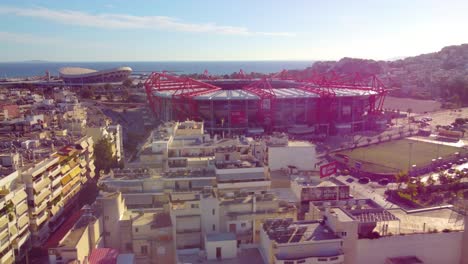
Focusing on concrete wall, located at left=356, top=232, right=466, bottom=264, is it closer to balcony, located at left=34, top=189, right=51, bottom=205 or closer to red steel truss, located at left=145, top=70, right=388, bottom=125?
balcony, located at left=34, top=189, right=51, bottom=205

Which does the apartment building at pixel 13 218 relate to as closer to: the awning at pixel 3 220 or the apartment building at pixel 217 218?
the awning at pixel 3 220

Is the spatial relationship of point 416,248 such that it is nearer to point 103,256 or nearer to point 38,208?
point 103,256

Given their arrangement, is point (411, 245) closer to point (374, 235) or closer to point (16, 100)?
point (374, 235)

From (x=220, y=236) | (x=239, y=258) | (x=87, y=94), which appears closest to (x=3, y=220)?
(x=220, y=236)

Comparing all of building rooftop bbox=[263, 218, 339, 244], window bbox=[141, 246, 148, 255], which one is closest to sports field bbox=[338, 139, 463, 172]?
building rooftop bbox=[263, 218, 339, 244]

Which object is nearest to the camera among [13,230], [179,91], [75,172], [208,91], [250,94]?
[13,230]

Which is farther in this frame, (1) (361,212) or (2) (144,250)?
(2) (144,250)
